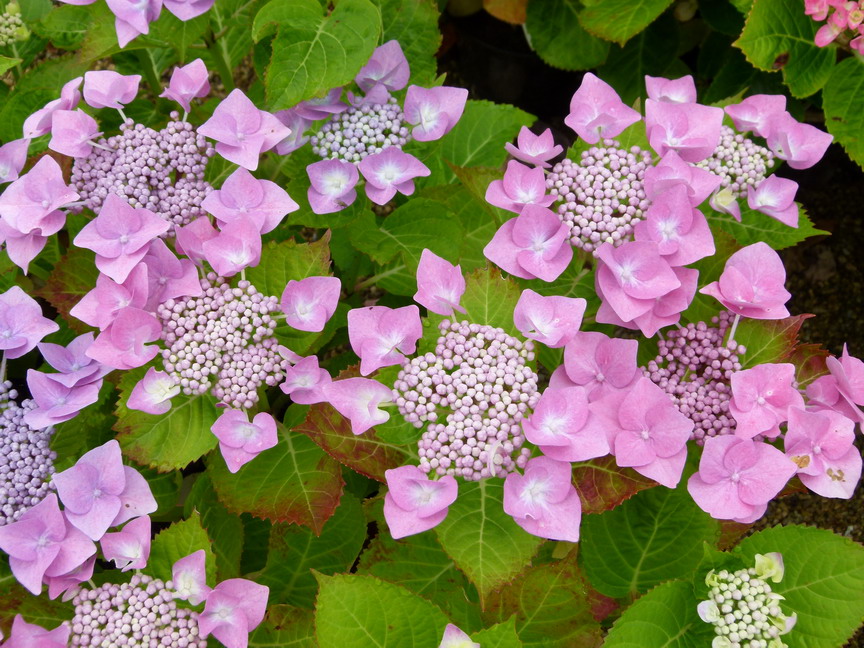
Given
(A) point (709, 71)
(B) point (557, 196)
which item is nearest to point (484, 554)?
(B) point (557, 196)

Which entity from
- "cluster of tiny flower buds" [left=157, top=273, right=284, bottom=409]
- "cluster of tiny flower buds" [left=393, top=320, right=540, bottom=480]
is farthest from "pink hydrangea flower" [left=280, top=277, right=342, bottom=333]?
"cluster of tiny flower buds" [left=393, top=320, right=540, bottom=480]

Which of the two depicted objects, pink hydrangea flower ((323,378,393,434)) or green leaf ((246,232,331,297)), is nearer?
pink hydrangea flower ((323,378,393,434))

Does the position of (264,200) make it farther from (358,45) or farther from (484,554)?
(484,554)

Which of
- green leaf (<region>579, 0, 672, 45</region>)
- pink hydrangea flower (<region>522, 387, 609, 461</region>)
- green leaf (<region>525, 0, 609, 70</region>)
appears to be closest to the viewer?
pink hydrangea flower (<region>522, 387, 609, 461</region>)

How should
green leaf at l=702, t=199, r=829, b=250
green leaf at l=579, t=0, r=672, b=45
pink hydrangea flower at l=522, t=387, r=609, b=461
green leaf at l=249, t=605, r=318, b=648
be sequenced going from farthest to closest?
green leaf at l=579, t=0, r=672, b=45, green leaf at l=702, t=199, r=829, b=250, green leaf at l=249, t=605, r=318, b=648, pink hydrangea flower at l=522, t=387, r=609, b=461

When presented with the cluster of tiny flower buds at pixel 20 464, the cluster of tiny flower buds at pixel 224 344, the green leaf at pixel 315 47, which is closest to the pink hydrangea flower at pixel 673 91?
the green leaf at pixel 315 47

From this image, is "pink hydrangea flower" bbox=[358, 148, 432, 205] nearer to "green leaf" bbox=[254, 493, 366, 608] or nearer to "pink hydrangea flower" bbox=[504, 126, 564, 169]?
"pink hydrangea flower" bbox=[504, 126, 564, 169]
